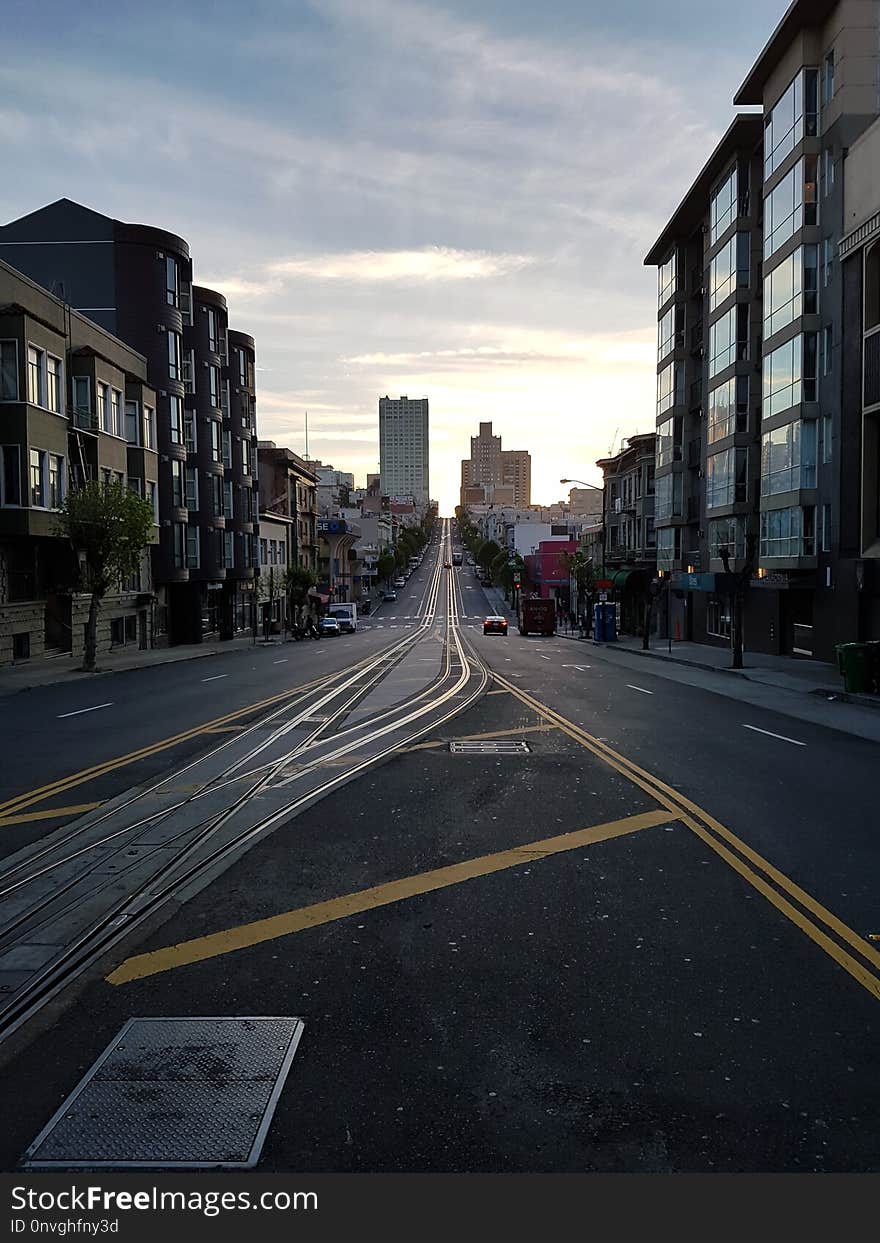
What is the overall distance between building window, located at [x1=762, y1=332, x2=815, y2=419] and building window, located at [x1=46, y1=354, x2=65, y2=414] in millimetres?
27738

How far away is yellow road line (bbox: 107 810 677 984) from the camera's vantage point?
671cm

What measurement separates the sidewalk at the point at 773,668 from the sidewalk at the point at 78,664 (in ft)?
69.3

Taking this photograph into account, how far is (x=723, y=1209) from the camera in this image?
407 centimetres

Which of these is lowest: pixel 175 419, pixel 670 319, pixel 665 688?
pixel 665 688

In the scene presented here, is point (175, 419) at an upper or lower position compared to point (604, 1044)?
upper

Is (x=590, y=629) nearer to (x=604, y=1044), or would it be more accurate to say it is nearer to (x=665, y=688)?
(x=665, y=688)

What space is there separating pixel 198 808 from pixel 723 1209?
8268 mm

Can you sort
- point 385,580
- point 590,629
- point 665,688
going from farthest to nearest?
point 385,580 < point 590,629 < point 665,688

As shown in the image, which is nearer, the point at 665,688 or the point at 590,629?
the point at 665,688

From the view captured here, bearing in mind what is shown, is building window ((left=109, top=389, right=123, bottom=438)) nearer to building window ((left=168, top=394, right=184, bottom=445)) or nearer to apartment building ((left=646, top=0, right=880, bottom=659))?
building window ((left=168, top=394, right=184, bottom=445))

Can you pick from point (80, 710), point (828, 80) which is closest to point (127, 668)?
point (80, 710)

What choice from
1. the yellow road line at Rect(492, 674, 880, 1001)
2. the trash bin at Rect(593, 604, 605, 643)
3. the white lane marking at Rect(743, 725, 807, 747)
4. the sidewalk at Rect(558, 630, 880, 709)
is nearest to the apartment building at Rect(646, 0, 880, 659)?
the sidewalk at Rect(558, 630, 880, 709)

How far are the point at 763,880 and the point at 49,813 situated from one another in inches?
306

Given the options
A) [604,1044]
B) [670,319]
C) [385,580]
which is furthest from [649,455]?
[385,580]
